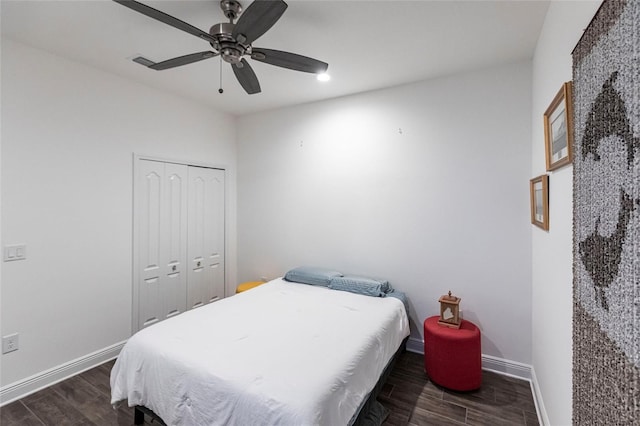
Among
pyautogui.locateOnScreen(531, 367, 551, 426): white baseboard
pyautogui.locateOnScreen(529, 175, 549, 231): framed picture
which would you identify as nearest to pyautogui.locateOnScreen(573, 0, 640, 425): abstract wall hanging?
pyautogui.locateOnScreen(529, 175, 549, 231): framed picture

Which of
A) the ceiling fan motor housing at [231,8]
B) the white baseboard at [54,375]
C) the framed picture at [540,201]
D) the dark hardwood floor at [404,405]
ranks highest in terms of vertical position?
the ceiling fan motor housing at [231,8]

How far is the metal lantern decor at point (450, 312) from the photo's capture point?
251 centimetres

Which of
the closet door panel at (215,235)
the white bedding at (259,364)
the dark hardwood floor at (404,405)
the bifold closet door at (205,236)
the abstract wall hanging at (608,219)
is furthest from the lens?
the closet door panel at (215,235)

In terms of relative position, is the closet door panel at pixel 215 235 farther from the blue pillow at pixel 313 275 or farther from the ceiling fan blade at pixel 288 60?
the ceiling fan blade at pixel 288 60

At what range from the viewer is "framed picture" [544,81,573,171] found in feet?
4.38

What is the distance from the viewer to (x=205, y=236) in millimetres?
3816

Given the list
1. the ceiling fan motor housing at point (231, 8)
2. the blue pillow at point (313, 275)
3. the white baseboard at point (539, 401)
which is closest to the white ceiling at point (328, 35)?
the ceiling fan motor housing at point (231, 8)

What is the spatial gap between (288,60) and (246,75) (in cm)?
34

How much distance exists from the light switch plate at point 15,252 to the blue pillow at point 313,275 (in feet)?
7.55

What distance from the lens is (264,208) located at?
13.1 feet

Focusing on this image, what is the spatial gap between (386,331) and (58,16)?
324cm

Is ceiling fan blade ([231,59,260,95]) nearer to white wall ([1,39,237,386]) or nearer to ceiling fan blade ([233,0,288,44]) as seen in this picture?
ceiling fan blade ([233,0,288,44])

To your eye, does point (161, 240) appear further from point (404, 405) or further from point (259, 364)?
point (404, 405)

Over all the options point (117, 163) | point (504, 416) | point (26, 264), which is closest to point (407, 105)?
point (504, 416)
